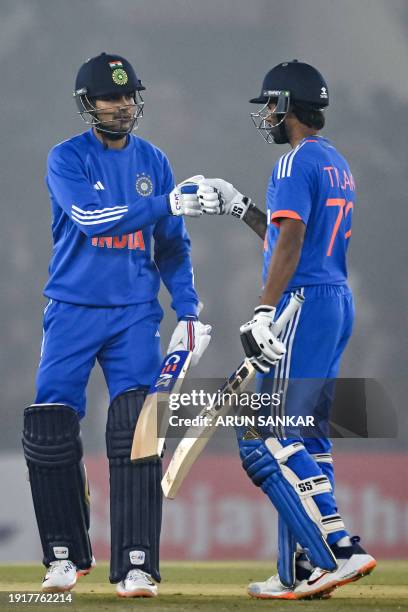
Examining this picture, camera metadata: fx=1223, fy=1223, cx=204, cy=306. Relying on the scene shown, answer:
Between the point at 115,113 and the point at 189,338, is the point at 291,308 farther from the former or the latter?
the point at 115,113

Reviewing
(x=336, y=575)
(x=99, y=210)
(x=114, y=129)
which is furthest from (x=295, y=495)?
(x=114, y=129)

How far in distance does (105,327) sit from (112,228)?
272mm

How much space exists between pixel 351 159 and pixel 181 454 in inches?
178

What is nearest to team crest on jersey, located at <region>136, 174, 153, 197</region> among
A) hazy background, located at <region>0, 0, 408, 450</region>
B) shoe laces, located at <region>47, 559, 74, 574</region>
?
shoe laces, located at <region>47, 559, 74, 574</region>

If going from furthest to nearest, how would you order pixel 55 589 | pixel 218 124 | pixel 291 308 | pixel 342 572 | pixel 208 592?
pixel 218 124 → pixel 208 592 → pixel 55 589 → pixel 291 308 → pixel 342 572

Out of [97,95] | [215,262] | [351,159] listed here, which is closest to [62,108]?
[215,262]

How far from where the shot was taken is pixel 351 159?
24.4ft

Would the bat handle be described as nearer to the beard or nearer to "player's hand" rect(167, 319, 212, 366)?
"player's hand" rect(167, 319, 212, 366)

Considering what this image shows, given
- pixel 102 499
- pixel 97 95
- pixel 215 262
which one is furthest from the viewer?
pixel 215 262

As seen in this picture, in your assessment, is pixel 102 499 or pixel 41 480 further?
pixel 102 499

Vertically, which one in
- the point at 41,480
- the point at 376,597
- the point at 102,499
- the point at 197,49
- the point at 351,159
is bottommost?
the point at 102,499

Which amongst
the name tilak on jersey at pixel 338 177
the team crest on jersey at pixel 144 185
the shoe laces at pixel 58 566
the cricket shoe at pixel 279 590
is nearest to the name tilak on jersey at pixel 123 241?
the team crest on jersey at pixel 144 185

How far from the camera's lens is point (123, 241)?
11.0ft

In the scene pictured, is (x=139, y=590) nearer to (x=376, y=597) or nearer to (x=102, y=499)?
(x=376, y=597)
